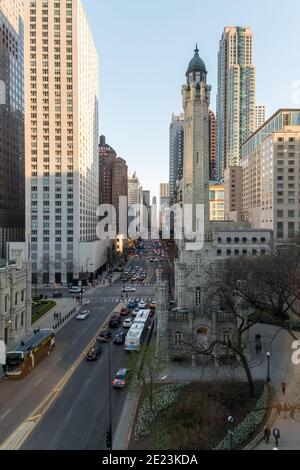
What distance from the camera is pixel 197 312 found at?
126ft

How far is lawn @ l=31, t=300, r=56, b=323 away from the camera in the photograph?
56.1 m

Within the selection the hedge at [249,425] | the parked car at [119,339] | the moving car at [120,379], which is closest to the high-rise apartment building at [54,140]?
the parked car at [119,339]

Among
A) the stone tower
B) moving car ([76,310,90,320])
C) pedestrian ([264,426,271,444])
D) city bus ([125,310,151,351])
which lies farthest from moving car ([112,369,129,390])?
moving car ([76,310,90,320])

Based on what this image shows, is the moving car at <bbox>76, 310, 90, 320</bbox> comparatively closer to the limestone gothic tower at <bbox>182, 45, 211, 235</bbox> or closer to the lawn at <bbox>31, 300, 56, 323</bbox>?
the lawn at <bbox>31, 300, 56, 323</bbox>

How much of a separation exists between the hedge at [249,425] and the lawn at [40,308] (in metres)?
37.6

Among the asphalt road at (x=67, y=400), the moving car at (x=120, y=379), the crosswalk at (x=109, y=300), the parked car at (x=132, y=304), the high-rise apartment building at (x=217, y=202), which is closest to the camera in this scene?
the asphalt road at (x=67, y=400)

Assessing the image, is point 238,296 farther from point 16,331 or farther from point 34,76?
point 34,76

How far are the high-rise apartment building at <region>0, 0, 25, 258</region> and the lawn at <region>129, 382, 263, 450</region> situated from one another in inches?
3177

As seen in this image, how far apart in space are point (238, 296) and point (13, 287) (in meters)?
26.5

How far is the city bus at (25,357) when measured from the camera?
33.2 meters

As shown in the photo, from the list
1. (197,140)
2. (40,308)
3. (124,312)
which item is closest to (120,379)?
(124,312)

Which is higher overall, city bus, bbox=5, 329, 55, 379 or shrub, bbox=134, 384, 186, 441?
city bus, bbox=5, 329, 55, 379

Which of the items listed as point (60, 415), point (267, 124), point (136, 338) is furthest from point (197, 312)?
point (267, 124)

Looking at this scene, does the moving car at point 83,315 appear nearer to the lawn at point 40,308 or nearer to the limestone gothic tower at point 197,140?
the lawn at point 40,308
